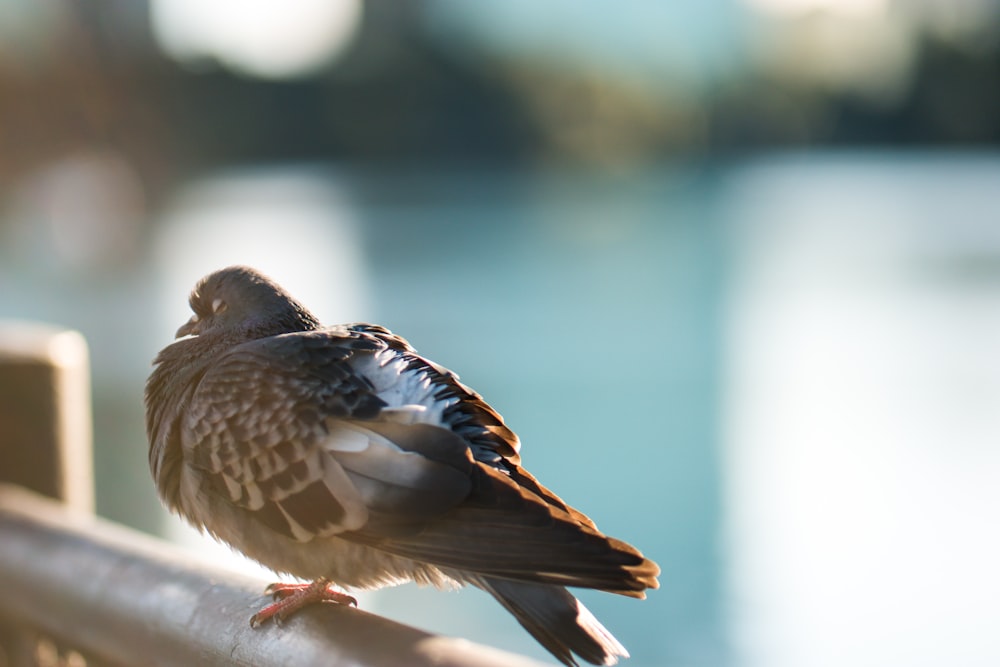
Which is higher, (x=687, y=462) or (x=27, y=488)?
(x=27, y=488)

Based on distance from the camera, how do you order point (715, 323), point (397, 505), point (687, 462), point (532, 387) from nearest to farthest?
point (397, 505), point (687, 462), point (532, 387), point (715, 323)

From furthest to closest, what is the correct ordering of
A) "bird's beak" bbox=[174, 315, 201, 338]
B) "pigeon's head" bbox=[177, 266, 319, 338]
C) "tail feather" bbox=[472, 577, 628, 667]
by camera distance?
"bird's beak" bbox=[174, 315, 201, 338]
"pigeon's head" bbox=[177, 266, 319, 338]
"tail feather" bbox=[472, 577, 628, 667]

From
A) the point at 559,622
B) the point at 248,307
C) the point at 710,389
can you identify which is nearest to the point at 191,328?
the point at 248,307

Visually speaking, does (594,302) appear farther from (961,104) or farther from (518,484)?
(961,104)

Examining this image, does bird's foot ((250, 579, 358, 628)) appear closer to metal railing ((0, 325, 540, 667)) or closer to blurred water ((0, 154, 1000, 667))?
metal railing ((0, 325, 540, 667))

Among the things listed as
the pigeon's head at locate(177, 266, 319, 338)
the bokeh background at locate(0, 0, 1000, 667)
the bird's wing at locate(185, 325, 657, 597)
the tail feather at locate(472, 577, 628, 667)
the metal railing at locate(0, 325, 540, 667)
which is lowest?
the bokeh background at locate(0, 0, 1000, 667)

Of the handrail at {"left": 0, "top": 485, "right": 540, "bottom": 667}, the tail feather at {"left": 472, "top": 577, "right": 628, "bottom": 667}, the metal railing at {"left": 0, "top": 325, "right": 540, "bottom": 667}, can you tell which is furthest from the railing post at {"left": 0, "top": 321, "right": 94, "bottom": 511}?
Result: the tail feather at {"left": 472, "top": 577, "right": 628, "bottom": 667}

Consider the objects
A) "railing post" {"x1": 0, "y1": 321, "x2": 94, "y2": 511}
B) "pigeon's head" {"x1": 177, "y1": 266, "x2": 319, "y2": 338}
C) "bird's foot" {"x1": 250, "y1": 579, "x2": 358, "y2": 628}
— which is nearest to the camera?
"bird's foot" {"x1": 250, "y1": 579, "x2": 358, "y2": 628}

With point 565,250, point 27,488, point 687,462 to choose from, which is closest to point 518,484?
point 27,488
